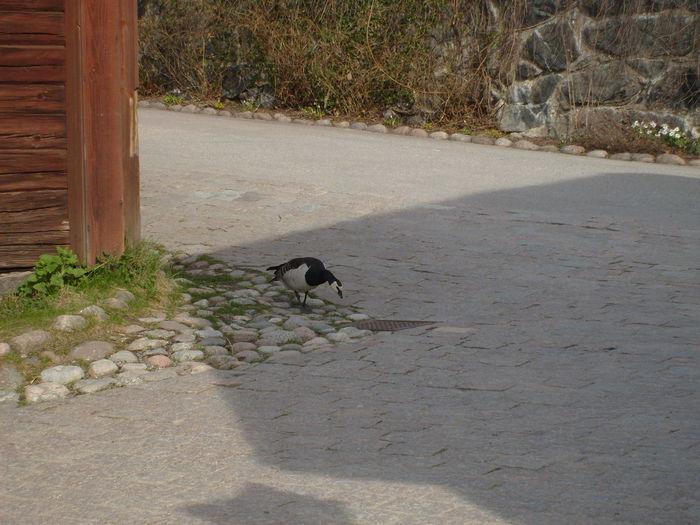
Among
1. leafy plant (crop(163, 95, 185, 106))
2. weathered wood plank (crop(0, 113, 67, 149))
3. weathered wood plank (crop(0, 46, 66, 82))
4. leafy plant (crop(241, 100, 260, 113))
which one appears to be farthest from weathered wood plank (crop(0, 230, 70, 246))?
leafy plant (crop(163, 95, 185, 106))

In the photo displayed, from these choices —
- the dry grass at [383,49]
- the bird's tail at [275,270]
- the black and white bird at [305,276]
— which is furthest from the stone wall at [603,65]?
the black and white bird at [305,276]

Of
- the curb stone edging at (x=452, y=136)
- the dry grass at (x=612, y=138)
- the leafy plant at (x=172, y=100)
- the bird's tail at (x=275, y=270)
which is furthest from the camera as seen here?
the leafy plant at (x=172, y=100)

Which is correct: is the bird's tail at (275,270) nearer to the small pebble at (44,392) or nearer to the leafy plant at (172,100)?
the small pebble at (44,392)

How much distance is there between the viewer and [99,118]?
5.87m

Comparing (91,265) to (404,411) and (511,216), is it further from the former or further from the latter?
(511,216)

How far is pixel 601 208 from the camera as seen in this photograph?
957 cm

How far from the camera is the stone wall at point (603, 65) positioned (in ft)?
45.1

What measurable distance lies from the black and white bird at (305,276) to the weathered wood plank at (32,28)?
1928 mm

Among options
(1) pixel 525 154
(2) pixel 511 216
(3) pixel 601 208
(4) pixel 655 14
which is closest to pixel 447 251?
(2) pixel 511 216

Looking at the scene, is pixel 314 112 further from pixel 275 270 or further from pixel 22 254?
pixel 22 254

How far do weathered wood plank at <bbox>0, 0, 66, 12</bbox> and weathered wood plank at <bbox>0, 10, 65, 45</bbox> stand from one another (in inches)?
1.0

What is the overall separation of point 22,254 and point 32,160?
57cm

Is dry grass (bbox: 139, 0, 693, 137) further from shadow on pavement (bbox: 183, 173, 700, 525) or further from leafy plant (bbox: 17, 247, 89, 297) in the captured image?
leafy plant (bbox: 17, 247, 89, 297)

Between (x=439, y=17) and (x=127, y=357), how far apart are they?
1135 centimetres
